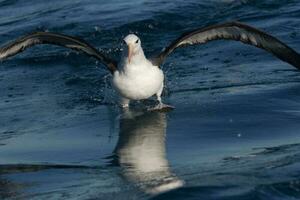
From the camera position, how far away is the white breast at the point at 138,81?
481 inches

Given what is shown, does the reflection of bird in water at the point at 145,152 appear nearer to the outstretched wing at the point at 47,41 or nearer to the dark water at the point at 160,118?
the dark water at the point at 160,118

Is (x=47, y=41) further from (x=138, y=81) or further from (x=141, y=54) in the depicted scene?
(x=138, y=81)

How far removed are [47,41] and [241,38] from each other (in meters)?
2.72

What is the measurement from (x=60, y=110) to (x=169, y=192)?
5.26m

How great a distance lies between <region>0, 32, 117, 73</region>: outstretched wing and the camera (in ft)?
41.0

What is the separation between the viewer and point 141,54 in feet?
41.2

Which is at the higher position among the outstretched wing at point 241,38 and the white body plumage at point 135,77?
the outstretched wing at point 241,38

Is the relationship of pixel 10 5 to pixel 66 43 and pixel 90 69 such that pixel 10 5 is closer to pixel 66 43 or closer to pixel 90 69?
pixel 90 69

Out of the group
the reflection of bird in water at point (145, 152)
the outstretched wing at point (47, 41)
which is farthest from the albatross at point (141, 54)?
the reflection of bird in water at point (145, 152)

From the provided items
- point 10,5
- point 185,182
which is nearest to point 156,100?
point 185,182

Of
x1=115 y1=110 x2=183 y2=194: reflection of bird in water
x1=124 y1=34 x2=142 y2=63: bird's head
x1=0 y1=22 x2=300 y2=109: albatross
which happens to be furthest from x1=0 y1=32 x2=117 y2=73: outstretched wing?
x1=115 y1=110 x2=183 y2=194: reflection of bird in water

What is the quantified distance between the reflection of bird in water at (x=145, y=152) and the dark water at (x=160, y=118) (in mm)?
15

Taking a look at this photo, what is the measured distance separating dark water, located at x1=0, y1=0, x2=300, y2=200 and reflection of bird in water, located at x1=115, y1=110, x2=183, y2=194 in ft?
0.05

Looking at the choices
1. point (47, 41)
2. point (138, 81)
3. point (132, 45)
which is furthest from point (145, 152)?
point (47, 41)
